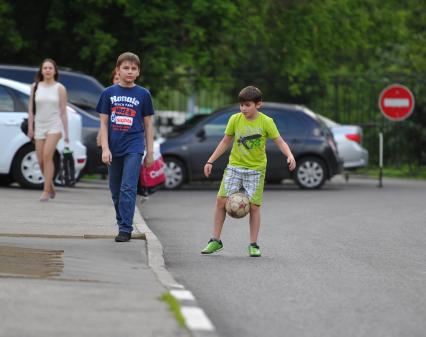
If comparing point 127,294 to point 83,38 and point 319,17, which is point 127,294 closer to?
point 83,38

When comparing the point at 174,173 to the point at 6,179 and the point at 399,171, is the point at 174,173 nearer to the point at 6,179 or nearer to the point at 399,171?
the point at 6,179

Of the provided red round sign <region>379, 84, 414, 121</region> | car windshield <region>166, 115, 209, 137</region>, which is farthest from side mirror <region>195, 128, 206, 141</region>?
red round sign <region>379, 84, 414, 121</region>

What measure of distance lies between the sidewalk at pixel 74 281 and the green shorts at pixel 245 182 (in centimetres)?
95

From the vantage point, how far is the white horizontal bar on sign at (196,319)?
702cm

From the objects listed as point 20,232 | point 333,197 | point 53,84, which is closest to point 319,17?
point 333,197

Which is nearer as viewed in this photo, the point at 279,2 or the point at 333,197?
the point at 333,197

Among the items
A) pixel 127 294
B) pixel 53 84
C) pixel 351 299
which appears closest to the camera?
pixel 127 294

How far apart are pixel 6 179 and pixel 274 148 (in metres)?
5.68

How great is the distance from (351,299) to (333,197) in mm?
13487

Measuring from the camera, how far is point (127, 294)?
8.09 meters

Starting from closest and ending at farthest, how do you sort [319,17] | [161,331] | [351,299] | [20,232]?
[161,331], [351,299], [20,232], [319,17]

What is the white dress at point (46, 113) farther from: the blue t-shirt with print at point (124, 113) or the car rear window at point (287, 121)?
the car rear window at point (287, 121)

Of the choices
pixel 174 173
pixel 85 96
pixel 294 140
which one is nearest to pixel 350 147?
pixel 294 140

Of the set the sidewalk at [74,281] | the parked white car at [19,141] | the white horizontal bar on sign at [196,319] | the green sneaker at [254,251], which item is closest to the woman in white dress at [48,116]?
the sidewalk at [74,281]
